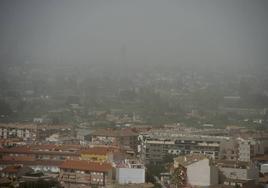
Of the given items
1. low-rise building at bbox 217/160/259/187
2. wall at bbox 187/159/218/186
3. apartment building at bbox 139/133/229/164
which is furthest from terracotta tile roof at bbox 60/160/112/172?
apartment building at bbox 139/133/229/164

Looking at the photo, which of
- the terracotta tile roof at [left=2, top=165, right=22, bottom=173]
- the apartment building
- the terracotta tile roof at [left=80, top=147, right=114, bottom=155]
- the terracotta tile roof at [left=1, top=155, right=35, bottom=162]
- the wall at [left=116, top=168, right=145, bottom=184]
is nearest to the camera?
the wall at [left=116, top=168, right=145, bottom=184]

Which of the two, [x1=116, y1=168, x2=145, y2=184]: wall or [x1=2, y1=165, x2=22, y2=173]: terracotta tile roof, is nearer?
[x1=116, y1=168, x2=145, y2=184]: wall

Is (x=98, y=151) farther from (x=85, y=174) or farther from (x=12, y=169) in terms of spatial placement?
(x=12, y=169)

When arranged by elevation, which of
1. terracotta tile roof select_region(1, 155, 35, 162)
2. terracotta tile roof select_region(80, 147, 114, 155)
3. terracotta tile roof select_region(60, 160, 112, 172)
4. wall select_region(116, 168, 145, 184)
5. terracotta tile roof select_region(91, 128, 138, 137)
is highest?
terracotta tile roof select_region(91, 128, 138, 137)

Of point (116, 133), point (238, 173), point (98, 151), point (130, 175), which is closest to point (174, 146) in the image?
point (116, 133)

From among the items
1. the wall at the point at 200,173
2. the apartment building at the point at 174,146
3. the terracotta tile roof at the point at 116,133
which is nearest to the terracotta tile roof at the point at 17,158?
the apartment building at the point at 174,146

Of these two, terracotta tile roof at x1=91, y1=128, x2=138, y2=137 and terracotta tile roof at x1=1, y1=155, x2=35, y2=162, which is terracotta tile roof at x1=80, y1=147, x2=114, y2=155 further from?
terracotta tile roof at x1=91, y1=128, x2=138, y2=137

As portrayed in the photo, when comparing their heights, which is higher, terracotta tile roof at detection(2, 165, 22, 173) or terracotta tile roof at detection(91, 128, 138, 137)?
terracotta tile roof at detection(91, 128, 138, 137)

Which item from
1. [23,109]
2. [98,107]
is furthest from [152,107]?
[23,109]

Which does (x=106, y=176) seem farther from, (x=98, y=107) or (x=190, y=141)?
(x=98, y=107)
